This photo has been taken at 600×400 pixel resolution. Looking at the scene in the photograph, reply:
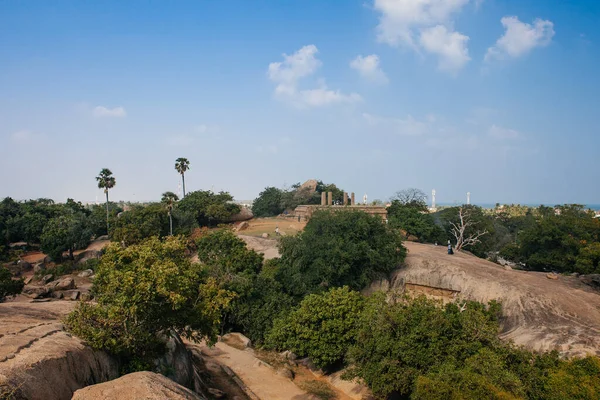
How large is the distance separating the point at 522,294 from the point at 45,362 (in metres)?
21.7

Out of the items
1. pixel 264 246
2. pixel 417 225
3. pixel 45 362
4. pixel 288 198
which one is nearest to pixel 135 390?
pixel 45 362

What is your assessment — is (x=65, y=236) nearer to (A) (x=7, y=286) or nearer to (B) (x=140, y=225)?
(B) (x=140, y=225)

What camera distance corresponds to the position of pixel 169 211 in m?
44.1

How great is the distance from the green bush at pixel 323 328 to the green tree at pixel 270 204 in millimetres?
43331

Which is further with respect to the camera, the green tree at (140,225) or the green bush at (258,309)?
the green tree at (140,225)

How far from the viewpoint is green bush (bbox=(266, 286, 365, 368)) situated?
20156 mm

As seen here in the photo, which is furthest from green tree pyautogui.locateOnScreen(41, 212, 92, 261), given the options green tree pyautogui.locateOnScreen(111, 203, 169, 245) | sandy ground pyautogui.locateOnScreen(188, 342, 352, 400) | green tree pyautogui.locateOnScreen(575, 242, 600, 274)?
green tree pyautogui.locateOnScreen(575, 242, 600, 274)

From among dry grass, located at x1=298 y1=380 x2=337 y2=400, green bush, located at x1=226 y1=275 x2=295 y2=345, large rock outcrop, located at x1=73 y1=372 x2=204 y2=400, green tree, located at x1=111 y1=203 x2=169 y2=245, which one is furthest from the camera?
green tree, located at x1=111 y1=203 x2=169 y2=245

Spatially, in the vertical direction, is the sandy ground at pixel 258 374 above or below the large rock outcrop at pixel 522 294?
below

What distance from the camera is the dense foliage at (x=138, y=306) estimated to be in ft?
37.5

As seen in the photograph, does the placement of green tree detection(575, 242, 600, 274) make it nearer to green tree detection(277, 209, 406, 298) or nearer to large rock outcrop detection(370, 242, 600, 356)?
large rock outcrop detection(370, 242, 600, 356)

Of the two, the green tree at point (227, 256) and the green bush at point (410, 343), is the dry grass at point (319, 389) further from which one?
the green tree at point (227, 256)

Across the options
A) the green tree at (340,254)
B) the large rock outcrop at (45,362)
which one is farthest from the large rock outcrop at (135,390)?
the green tree at (340,254)

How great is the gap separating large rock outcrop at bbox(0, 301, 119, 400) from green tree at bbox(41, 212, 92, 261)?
32799 millimetres
